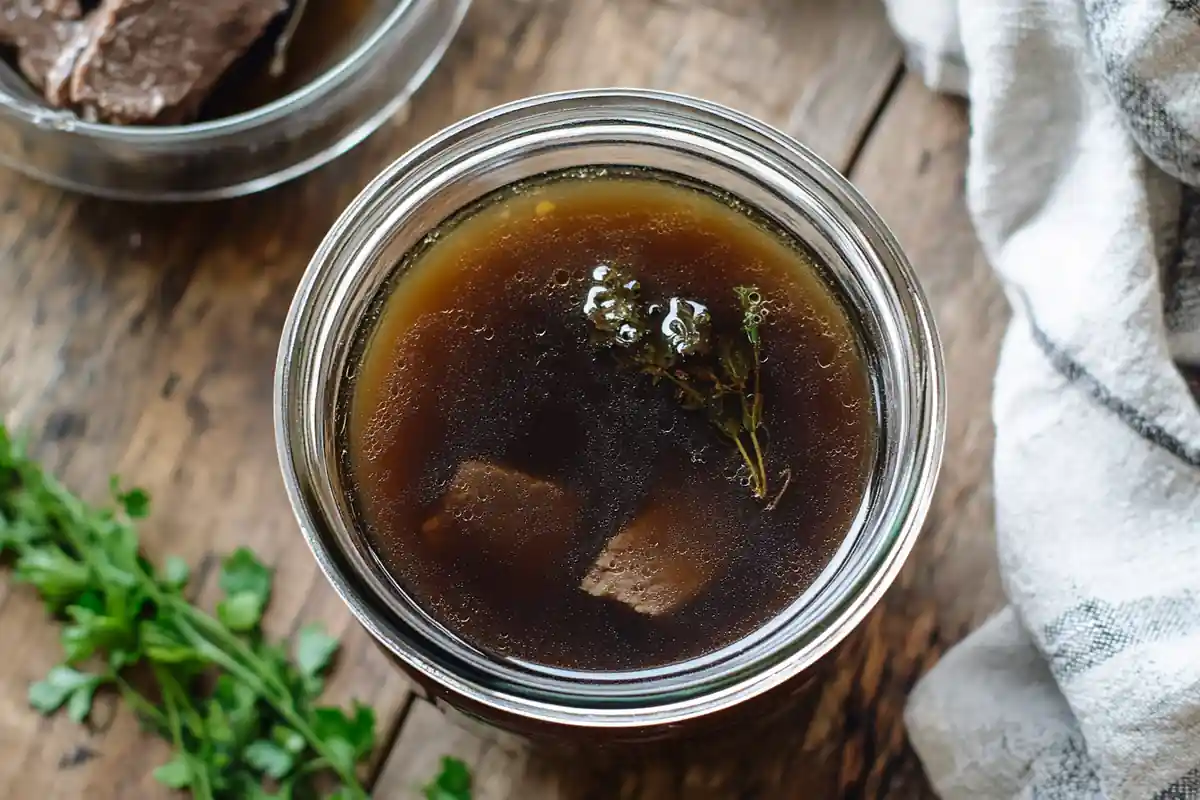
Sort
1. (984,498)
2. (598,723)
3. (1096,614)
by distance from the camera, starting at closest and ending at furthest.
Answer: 1. (598,723)
2. (1096,614)
3. (984,498)

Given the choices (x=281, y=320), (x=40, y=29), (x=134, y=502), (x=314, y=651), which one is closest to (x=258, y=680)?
(x=314, y=651)

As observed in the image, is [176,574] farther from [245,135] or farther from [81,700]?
[245,135]

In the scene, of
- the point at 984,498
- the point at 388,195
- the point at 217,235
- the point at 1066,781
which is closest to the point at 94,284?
the point at 217,235

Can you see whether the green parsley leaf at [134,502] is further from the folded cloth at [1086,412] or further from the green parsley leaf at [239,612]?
the folded cloth at [1086,412]

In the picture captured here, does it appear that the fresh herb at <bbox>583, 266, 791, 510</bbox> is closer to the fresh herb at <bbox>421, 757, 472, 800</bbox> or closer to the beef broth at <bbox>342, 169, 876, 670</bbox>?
the beef broth at <bbox>342, 169, 876, 670</bbox>

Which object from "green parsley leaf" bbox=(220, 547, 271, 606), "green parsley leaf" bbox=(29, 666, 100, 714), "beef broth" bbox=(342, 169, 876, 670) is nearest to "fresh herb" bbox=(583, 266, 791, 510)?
"beef broth" bbox=(342, 169, 876, 670)

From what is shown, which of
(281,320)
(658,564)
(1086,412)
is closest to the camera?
(658,564)

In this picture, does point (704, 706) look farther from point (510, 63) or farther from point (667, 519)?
point (510, 63)
